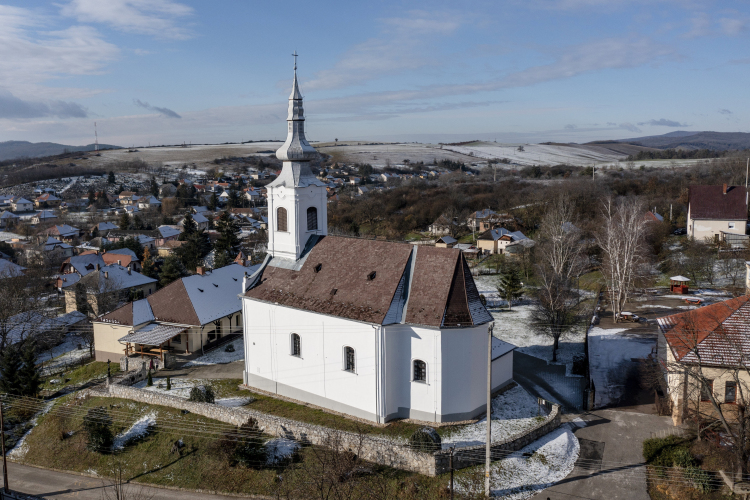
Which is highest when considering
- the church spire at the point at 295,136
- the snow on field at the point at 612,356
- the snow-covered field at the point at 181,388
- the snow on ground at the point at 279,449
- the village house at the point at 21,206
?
the church spire at the point at 295,136

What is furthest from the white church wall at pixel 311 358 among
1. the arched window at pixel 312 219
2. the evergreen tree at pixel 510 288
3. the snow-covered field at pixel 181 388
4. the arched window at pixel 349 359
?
the evergreen tree at pixel 510 288

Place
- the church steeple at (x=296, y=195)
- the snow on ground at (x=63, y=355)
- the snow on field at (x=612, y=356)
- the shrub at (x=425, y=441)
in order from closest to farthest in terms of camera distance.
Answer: the shrub at (x=425, y=441)
the snow on field at (x=612, y=356)
the church steeple at (x=296, y=195)
the snow on ground at (x=63, y=355)

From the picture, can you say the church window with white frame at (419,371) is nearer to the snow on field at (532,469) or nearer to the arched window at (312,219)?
the snow on field at (532,469)

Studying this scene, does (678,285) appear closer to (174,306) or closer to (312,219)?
(312,219)

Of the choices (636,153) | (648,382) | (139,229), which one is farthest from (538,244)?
(636,153)

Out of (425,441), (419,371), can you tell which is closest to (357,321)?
(419,371)

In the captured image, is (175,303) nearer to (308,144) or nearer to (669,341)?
(308,144)
